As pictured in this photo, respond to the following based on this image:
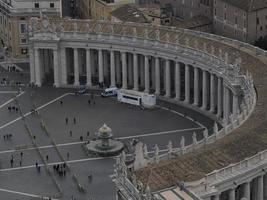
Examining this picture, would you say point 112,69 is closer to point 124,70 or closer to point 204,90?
point 124,70

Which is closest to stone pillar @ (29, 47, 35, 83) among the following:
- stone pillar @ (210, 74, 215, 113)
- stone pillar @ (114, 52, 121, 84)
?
stone pillar @ (114, 52, 121, 84)

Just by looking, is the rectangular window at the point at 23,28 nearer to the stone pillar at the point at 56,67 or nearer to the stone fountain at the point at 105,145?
the stone pillar at the point at 56,67

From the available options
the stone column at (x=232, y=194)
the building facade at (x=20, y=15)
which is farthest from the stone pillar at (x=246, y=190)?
the building facade at (x=20, y=15)

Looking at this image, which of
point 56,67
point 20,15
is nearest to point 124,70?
point 56,67

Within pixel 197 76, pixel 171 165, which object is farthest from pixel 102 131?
pixel 171 165

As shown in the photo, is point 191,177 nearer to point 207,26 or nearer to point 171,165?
point 171,165
